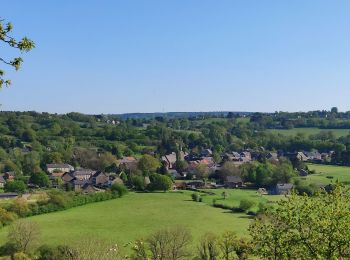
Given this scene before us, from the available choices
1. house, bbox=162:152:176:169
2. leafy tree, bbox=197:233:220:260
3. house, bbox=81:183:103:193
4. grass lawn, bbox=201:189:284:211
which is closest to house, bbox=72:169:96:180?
house, bbox=81:183:103:193

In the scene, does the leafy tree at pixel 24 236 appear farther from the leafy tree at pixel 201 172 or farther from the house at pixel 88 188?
the leafy tree at pixel 201 172

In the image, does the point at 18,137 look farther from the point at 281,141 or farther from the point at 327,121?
the point at 327,121

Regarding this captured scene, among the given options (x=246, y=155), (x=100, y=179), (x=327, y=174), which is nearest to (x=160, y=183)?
(x=100, y=179)

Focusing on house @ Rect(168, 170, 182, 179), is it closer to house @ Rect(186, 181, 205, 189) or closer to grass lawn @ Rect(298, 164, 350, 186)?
house @ Rect(186, 181, 205, 189)

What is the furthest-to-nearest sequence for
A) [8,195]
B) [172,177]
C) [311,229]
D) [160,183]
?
[172,177]
[160,183]
[8,195]
[311,229]

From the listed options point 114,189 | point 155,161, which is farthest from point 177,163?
point 114,189

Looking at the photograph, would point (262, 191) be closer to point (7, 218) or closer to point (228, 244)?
point (7, 218)
